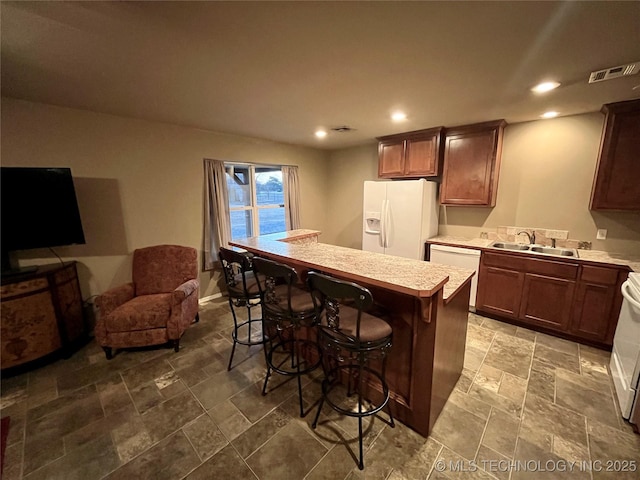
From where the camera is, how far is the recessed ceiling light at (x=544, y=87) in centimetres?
212

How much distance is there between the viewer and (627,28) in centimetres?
139

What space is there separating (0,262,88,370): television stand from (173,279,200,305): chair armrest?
1028mm

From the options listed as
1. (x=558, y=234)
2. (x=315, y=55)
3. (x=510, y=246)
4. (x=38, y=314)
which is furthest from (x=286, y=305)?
(x=558, y=234)

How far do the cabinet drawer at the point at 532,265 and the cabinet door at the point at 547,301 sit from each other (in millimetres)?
60

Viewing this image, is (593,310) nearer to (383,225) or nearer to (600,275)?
(600,275)

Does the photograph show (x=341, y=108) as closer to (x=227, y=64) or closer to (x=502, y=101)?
(x=227, y=64)

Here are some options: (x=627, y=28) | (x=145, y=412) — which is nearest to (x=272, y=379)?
(x=145, y=412)

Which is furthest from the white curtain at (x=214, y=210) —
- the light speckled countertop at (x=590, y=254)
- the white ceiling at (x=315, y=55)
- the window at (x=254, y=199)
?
the light speckled countertop at (x=590, y=254)

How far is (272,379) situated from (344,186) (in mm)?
3901

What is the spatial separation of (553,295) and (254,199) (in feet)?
14.1

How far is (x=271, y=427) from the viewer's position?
5.97 ft

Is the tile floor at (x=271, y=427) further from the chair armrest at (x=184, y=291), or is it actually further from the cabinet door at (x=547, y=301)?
the chair armrest at (x=184, y=291)

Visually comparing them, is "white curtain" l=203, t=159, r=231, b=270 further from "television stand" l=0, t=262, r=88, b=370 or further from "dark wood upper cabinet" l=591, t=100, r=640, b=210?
"dark wood upper cabinet" l=591, t=100, r=640, b=210

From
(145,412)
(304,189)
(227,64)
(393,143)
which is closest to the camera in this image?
Result: (227,64)
